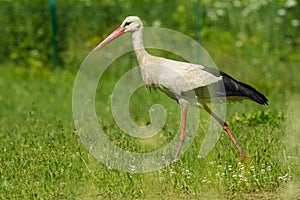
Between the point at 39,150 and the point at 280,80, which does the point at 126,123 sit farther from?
the point at 280,80

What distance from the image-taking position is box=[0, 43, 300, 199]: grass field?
627 cm

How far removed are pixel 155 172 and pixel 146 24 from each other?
7576mm

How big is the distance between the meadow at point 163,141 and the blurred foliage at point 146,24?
6cm

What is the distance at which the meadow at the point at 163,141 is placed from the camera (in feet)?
20.7

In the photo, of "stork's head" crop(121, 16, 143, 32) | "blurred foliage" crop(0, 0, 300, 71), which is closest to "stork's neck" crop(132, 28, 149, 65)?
"stork's head" crop(121, 16, 143, 32)

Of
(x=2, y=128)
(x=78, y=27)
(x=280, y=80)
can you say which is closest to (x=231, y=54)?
(x=280, y=80)

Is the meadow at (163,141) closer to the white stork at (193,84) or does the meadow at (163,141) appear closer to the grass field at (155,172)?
the grass field at (155,172)

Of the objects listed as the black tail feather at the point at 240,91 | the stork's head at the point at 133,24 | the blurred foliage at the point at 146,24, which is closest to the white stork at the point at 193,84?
the black tail feather at the point at 240,91

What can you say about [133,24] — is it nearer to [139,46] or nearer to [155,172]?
[139,46]

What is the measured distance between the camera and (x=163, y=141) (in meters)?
8.25

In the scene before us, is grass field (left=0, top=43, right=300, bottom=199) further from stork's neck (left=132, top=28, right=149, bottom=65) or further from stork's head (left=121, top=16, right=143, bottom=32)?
stork's head (left=121, top=16, right=143, bottom=32)

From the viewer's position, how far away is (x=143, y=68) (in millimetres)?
8023

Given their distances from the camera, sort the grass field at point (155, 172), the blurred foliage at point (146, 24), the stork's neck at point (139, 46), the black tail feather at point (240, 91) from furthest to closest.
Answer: the blurred foliage at point (146, 24) → the stork's neck at point (139, 46) → the black tail feather at point (240, 91) → the grass field at point (155, 172)

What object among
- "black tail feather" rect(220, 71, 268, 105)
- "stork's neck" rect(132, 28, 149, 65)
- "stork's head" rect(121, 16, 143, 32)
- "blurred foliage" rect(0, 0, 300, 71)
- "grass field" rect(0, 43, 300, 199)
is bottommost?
"grass field" rect(0, 43, 300, 199)
